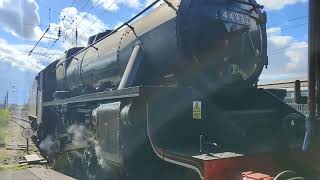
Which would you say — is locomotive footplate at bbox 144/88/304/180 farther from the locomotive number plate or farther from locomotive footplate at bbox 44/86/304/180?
the locomotive number plate

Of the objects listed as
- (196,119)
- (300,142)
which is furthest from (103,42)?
(300,142)

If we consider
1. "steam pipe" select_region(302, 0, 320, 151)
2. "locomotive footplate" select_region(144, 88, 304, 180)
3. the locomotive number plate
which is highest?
the locomotive number plate

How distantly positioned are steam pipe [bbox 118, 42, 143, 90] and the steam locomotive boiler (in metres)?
0.02

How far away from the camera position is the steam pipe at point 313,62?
3.78m

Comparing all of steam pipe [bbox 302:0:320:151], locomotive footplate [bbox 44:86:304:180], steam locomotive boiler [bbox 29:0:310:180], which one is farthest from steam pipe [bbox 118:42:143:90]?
steam pipe [bbox 302:0:320:151]

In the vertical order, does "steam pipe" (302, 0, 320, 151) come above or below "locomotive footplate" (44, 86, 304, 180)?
above

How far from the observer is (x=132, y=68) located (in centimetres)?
678

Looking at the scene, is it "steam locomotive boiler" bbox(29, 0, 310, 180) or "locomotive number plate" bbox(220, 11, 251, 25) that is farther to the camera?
"locomotive number plate" bbox(220, 11, 251, 25)

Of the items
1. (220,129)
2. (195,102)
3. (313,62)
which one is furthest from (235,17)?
(313,62)

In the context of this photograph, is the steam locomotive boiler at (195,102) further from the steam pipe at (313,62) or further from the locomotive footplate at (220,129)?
the steam pipe at (313,62)

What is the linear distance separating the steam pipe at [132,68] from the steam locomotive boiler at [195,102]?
0.06ft

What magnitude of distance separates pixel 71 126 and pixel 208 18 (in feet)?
20.2

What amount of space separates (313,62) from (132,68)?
350 centimetres

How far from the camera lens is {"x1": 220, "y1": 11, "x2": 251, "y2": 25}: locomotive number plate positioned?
6.21 m
